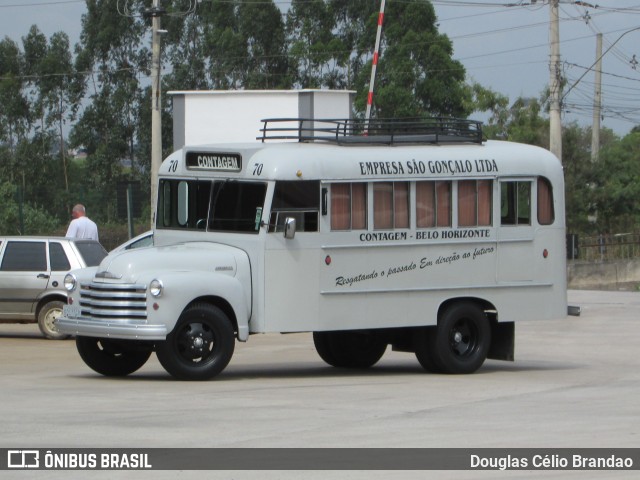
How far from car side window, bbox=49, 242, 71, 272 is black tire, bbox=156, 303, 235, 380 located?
22.7 feet

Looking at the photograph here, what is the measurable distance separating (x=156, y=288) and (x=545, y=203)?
16.9 feet

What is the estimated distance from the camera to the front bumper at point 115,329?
1447 centimetres

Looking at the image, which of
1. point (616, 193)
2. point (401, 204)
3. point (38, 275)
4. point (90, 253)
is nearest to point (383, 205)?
point (401, 204)

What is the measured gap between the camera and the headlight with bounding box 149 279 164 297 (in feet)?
47.6

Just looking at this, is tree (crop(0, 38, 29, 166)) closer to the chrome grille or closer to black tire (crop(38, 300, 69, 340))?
black tire (crop(38, 300, 69, 340))

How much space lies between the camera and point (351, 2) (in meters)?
70.7

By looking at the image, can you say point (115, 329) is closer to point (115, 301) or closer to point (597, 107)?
point (115, 301)

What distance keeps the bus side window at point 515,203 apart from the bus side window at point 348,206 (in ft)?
6.14

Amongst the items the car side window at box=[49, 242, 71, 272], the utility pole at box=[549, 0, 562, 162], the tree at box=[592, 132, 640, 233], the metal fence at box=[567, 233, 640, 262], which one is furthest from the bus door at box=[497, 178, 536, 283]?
the tree at box=[592, 132, 640, 233]

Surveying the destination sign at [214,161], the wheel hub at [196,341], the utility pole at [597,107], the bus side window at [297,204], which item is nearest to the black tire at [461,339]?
the bus side window at [297,204]

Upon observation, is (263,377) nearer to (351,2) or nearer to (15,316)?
(15,316)

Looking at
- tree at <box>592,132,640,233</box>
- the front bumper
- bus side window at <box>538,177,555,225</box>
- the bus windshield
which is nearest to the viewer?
the front bumper

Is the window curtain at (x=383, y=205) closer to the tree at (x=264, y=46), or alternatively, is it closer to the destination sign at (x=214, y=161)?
the destination sign at (x=214, y=161)

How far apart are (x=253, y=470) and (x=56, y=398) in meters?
4.51
